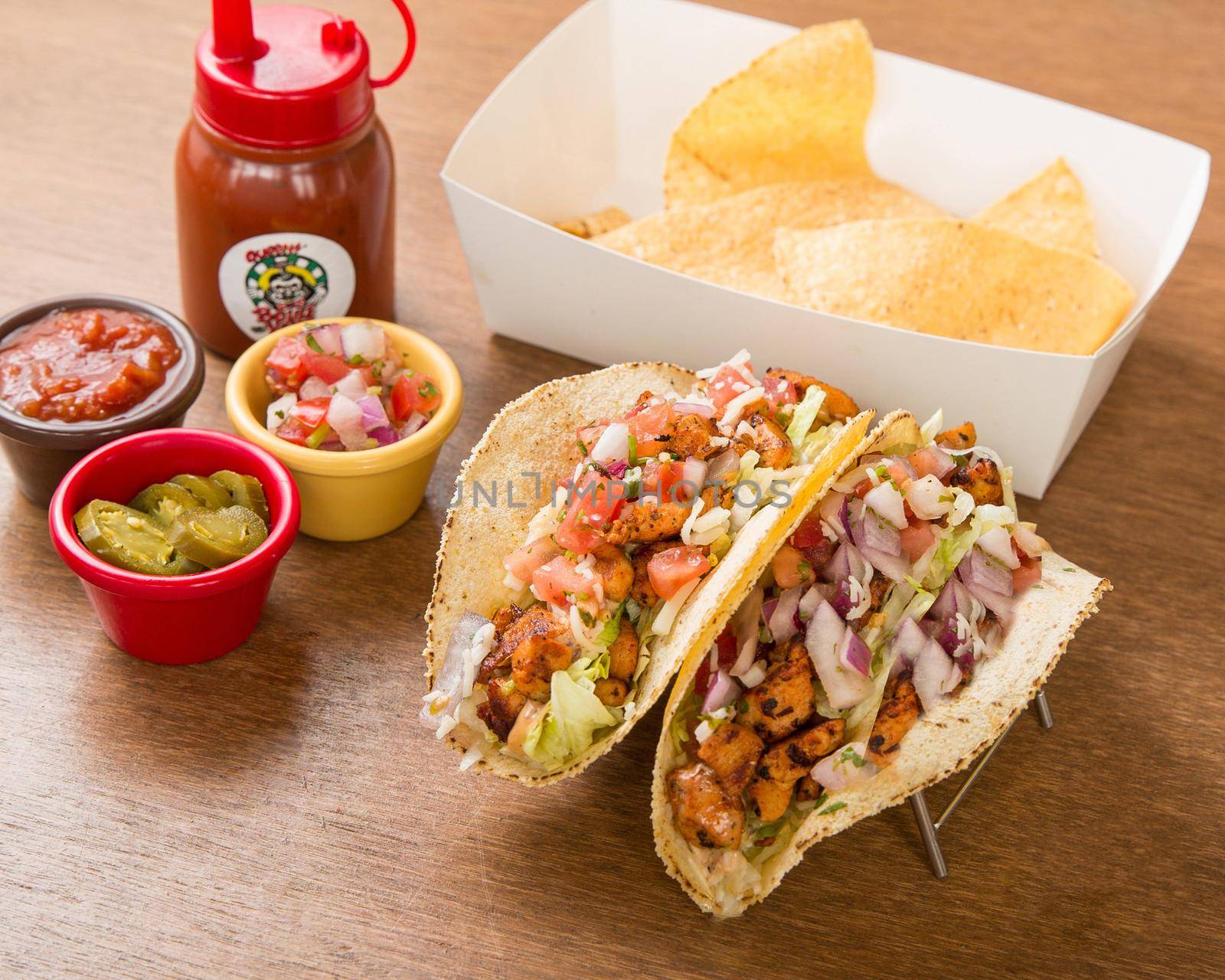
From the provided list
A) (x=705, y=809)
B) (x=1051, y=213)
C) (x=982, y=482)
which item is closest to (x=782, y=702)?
(x=705, y=809)

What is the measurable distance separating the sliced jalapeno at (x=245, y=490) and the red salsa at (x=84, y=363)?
0.24 meters

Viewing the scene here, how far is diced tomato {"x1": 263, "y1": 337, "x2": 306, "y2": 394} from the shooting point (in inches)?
88.7

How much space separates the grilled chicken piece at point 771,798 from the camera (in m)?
1.78

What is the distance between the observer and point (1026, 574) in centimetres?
195

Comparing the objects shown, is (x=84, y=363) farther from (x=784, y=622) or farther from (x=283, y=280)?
(x=784, y=622)

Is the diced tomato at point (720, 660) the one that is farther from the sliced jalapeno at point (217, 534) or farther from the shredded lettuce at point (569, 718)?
the sliced jalapeno at point (217, 534)

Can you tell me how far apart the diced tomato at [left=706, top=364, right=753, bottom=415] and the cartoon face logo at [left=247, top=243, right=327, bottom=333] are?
0.82m

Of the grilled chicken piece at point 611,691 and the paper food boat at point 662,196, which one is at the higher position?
the paper food boat at point 662,196

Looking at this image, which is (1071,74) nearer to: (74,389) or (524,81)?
(524,81)

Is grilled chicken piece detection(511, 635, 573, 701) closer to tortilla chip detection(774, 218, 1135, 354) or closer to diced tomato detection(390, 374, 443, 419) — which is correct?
→ diced tomato detection(390, 374, 443, 419)

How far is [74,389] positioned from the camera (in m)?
2.16

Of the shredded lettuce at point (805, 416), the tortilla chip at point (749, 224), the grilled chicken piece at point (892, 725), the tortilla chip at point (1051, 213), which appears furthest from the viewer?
the tortilla chip at point (1051, 213)

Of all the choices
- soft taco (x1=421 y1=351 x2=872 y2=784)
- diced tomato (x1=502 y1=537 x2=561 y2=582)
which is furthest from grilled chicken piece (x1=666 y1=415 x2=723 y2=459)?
diced tomato (x1=502 y1=537 x2=561 y2=582)

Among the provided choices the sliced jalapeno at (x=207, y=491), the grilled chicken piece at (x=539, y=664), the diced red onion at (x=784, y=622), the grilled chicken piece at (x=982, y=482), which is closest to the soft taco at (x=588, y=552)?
the grilled chicken piece at (x=539, y=664)
